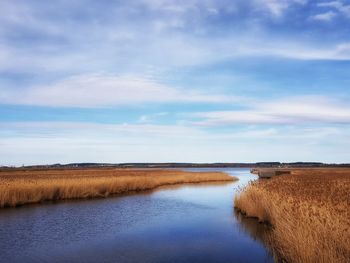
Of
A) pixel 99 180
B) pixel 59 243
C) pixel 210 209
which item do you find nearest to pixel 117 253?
→ pixel 59 243

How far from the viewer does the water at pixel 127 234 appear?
13.1 meters

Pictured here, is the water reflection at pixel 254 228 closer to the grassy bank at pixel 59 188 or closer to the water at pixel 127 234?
the water at pixel 127 234

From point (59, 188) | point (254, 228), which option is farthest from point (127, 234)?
point (59, 188)

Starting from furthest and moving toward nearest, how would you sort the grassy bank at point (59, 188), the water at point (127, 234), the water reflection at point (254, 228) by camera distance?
the grassy bank at point (59, 188), the water reflection at point (254, 228), the water at point (127, 234)

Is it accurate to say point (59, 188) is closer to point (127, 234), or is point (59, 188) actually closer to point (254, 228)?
point (127, 234)

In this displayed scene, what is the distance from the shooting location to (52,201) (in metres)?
27.9

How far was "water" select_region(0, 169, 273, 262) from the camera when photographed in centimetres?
1312

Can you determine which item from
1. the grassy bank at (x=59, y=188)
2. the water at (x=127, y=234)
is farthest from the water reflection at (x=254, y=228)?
the grassy bank at (x=59, y=188)

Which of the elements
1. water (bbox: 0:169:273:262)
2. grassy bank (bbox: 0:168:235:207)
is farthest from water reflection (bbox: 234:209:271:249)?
grassy bank (bbox: 0:168:235:207)

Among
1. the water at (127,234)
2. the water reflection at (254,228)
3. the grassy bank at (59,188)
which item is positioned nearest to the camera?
the water at (127,234)

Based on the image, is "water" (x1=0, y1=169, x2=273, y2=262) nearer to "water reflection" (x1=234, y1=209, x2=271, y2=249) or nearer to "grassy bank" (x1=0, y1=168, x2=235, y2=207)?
"water reflection" (x1=234, y1=209, x2=271, y2=249)

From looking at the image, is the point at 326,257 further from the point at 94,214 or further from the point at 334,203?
the point at 94,214

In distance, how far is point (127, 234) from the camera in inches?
655

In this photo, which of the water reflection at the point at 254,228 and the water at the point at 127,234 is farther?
the water reflection at the point at 254,228
